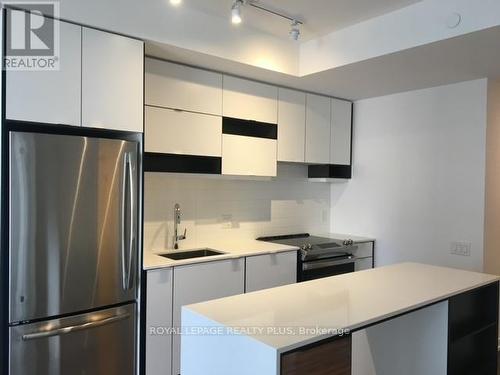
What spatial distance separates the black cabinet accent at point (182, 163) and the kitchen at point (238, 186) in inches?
0.7

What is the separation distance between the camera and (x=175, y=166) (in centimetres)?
342

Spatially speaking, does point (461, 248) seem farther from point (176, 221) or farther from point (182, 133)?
point (182, 133)

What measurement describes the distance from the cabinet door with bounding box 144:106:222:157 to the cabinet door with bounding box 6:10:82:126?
2.26 ft

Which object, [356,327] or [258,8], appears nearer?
[356,327]

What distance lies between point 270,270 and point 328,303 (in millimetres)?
1510

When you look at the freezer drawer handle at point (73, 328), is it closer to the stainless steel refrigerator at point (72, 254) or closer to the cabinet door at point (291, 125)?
the stainless steel refrigerator at point (72, 254)

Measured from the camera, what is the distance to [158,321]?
278cm

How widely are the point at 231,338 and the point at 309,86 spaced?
2.89 m

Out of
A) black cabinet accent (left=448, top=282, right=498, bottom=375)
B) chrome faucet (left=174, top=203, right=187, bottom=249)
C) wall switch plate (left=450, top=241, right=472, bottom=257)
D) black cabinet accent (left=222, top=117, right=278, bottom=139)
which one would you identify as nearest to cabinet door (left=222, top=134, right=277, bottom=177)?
black cabinet accent (left=222, top=117, right=278, bottom=139)

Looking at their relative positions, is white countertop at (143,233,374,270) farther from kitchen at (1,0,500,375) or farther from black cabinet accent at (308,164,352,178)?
black cabinet accent at (308,164,352,178)

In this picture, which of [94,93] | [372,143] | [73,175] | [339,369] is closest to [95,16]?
[94,93]

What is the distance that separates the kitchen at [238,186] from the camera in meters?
2.18

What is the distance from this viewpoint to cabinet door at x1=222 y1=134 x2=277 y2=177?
3.47 metres
